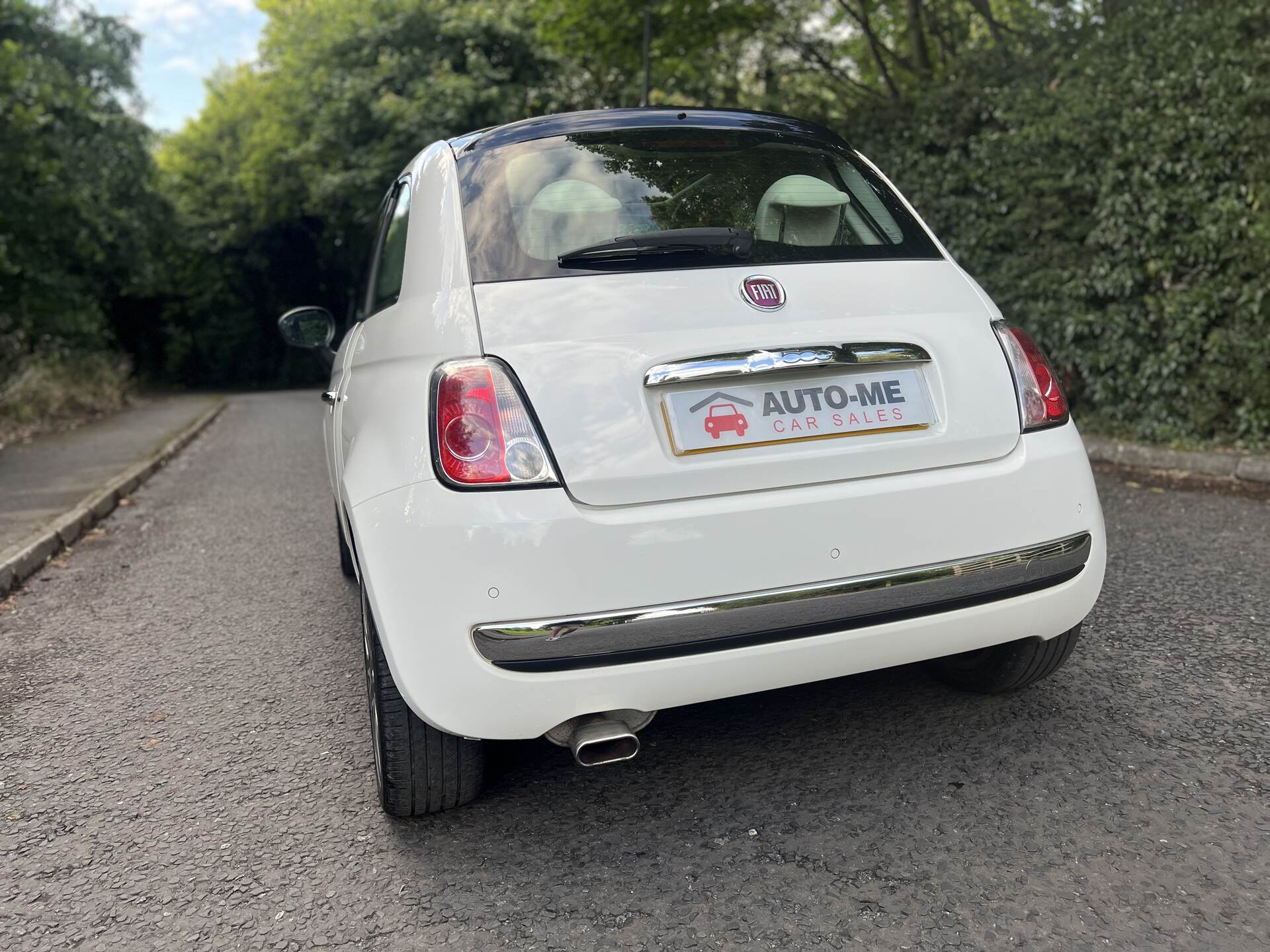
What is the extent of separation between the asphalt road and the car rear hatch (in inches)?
32.4

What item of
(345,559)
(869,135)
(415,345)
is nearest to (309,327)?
(345,559)

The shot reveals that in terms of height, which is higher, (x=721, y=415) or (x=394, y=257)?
(x=394, y=257)

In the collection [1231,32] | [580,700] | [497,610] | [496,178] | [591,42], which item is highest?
[591,42]

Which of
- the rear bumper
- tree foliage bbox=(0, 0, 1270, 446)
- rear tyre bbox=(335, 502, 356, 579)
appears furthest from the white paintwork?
tree foliage bbox=(0, 0, 1270, 446)

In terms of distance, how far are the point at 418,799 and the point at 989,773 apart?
141 cm

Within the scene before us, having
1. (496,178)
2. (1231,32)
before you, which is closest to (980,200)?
(1231,32)

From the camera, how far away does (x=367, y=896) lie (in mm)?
2268

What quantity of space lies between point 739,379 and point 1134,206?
614 centimetres

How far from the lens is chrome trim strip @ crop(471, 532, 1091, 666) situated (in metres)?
2.18

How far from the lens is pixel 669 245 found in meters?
2.54

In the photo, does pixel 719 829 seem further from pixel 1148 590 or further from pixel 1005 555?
pixel 1148 590

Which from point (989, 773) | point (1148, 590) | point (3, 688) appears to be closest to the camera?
point (989, 773)

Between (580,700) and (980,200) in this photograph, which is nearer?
(580,700)

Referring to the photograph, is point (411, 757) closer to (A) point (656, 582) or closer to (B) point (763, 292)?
Result: (A) point (656, 582)
